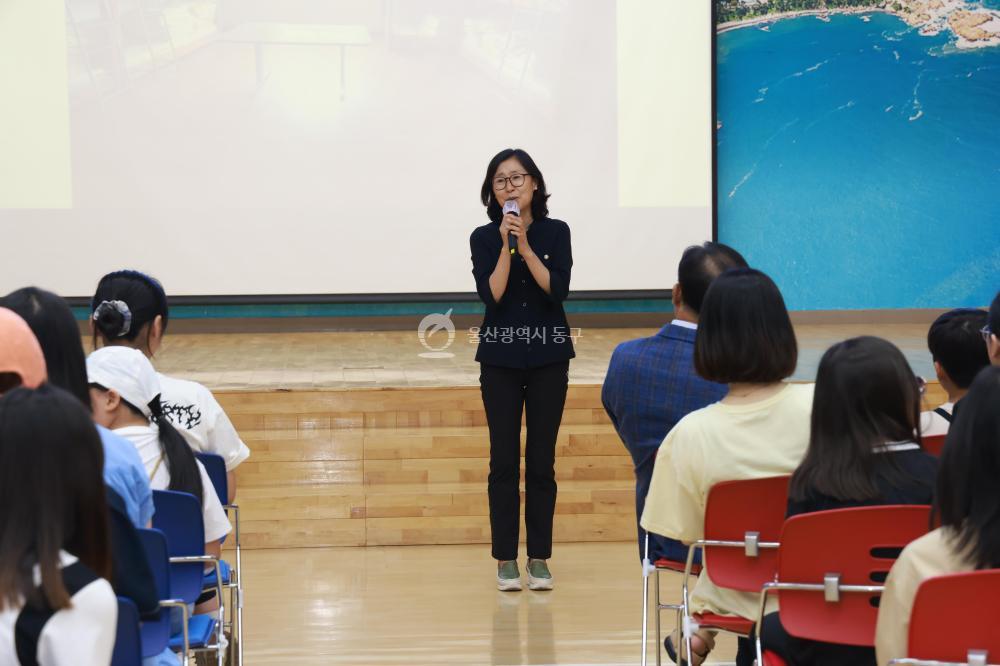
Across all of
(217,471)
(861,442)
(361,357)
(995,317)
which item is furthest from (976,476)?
(361,357)

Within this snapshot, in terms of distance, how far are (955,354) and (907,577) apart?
1.23 metres

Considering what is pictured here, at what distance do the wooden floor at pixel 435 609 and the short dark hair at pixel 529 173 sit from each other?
1.23 m

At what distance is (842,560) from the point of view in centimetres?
187

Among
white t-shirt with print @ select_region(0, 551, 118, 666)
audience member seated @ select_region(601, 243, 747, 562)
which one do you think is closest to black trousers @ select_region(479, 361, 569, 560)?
audience member seated @ select_region(601, 243, 747, 562)

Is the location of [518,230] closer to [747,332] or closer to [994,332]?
[747,332]

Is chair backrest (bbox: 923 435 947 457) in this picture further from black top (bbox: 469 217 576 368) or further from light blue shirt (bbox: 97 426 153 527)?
light blue shirt (bbox: 97 426 153 527)

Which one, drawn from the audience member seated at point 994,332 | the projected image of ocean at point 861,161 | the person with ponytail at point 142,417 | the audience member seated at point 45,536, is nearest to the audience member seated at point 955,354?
the audience member seated at point 994,332

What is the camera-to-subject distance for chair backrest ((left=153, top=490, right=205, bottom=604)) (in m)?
2.21

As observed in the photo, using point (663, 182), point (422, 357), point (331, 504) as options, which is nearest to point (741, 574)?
point (331, 504)

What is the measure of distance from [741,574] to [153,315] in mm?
1432

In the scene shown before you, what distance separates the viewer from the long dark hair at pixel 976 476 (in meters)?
1.44

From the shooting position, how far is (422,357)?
6.24m

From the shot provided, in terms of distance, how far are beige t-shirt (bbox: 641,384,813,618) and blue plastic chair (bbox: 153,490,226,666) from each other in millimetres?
881

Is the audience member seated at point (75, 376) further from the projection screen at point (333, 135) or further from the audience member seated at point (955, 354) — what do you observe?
the projection screen at point (333, 135)
